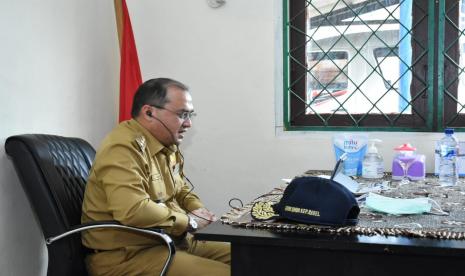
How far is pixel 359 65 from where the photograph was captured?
2.50 m

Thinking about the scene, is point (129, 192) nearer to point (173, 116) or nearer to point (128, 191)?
point (128, 191)

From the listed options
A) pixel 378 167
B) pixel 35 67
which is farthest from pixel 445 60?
pixel 35 67

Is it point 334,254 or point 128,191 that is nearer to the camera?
point 334,254

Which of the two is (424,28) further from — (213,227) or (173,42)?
(213,227)

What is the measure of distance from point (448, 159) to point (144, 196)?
1.34m

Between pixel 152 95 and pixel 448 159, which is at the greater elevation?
pixel 152 95

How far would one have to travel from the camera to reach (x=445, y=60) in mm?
2369

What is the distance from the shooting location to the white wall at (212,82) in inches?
90.8

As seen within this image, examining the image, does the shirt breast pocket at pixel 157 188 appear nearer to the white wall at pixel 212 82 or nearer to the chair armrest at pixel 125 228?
the chair armrest at pixel 125 228

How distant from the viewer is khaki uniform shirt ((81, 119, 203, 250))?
1.50 meters

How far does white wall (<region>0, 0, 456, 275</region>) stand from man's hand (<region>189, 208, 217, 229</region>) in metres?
0.71

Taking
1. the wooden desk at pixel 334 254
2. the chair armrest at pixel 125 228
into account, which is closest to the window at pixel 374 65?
the chair armrest at pixel 125 228

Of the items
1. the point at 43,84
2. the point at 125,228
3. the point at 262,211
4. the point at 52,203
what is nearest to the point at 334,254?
the point at 262,211

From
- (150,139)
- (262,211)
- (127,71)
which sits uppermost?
(127,71)
